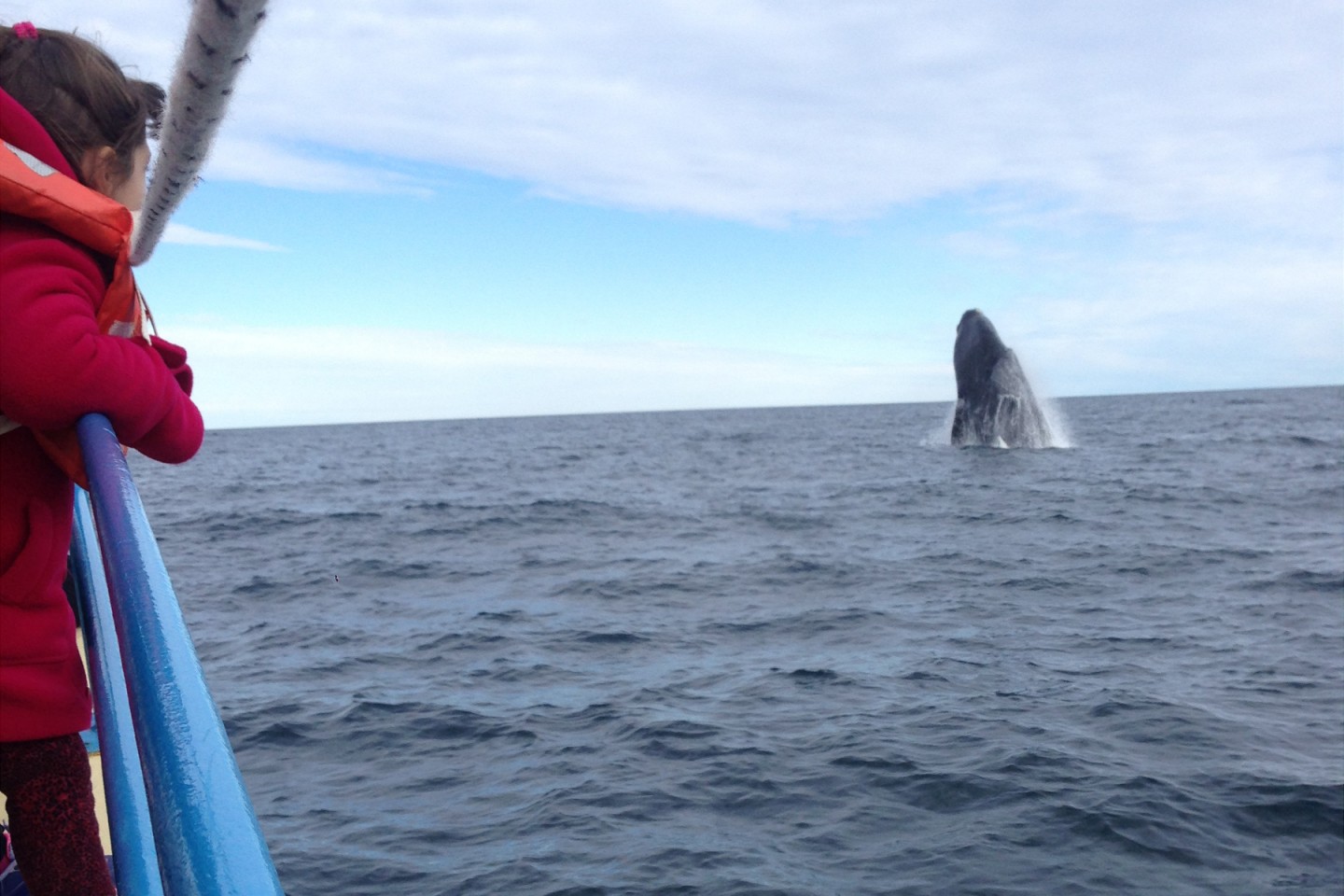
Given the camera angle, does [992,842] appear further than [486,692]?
No

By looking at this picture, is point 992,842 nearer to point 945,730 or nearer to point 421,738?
point 945,730

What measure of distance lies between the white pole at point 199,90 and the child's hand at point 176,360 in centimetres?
16

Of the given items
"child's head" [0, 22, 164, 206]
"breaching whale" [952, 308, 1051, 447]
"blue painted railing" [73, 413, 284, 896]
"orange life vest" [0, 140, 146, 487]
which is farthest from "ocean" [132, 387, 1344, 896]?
"breaching whale" [952, 308, 1051, 447]

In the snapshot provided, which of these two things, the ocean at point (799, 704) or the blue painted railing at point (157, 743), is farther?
the ocean at point (799, 704)

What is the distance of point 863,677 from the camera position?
852cm

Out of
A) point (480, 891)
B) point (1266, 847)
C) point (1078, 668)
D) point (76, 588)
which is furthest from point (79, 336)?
point (1078, 668)

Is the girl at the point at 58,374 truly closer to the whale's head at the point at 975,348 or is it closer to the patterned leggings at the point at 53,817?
the patterned leggings at the point at 53,817

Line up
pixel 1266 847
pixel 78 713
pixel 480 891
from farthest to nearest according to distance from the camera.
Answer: pixel 1266 847, pixel 480 891, pixel 78 713

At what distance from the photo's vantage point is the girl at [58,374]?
1.27 m

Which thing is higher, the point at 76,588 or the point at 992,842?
the point at 76,588

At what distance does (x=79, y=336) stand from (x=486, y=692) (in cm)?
754

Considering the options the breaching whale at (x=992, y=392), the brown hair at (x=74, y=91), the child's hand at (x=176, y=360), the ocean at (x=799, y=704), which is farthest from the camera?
the breaching whale at (x=992, y=392)

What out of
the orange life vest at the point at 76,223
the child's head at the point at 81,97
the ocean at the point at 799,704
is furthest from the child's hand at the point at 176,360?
the ocean at the point at 799,704

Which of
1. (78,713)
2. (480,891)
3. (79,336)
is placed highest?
(79,336)
